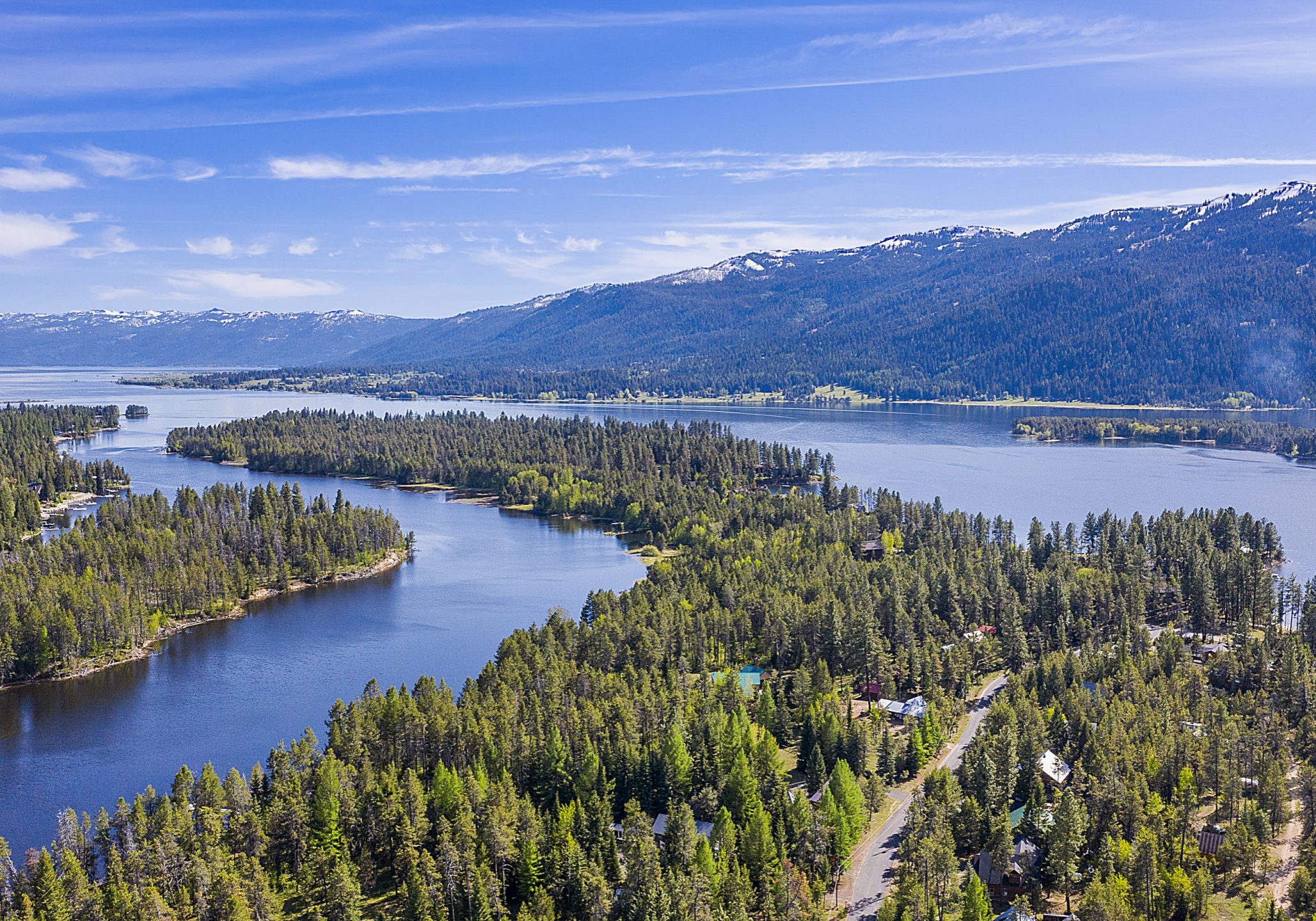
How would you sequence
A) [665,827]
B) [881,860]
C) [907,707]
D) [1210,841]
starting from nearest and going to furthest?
1. [1210,841]
2. [881,860]
3. [665,827]
4. [907,707]

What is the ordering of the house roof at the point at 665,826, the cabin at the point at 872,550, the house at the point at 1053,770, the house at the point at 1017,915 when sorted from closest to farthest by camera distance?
the house at the point at 1017,915, the house roof at the point at 665,826, the house at the point at 1053,770, the cabin at the point at 872,550

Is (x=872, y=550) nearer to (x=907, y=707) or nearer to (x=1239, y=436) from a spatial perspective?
(x=907, y=707)

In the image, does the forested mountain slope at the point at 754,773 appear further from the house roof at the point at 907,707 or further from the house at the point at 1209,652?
the house at the point at 1209,652

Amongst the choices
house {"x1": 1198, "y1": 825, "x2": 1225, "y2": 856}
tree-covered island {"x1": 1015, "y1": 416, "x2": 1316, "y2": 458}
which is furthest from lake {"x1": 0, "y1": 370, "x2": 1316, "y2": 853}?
house {"x1": 1198, "y1": 825, "x2": 1225, "y2": 856}

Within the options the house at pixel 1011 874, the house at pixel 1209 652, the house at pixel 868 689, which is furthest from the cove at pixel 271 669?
the house at pixel 1209 652

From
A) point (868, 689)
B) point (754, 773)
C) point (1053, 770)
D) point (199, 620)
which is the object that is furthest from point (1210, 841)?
point (199, 620)
